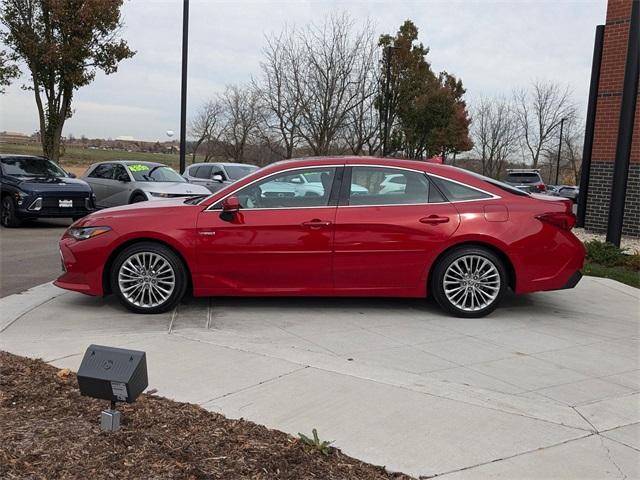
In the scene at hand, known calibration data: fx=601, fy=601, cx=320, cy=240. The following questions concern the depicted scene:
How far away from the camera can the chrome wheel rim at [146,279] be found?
5.78m

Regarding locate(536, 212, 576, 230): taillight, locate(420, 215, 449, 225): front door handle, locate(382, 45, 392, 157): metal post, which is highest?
locate(382, 45, 392, 157): metal post

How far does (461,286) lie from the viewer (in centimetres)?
587

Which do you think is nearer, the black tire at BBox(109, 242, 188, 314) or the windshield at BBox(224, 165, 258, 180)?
the black tire at BBox(109, 242, 188, 314)

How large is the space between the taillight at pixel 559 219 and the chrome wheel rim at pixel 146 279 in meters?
3.65

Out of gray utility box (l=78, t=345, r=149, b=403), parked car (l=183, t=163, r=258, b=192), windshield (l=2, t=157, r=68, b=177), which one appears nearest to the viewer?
gray utility box (l=78, t=345, r=149, b=403)

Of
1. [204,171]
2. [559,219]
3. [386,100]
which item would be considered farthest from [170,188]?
[386,100]

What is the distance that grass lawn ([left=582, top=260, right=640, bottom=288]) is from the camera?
8125mm

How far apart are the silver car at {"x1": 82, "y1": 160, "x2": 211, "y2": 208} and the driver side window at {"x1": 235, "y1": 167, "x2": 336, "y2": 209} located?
A: 8134mm

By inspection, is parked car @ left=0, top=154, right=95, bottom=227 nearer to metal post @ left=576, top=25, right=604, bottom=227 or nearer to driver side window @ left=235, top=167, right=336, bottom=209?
driver side window @ left=235, top=167, right=336, bottom=209

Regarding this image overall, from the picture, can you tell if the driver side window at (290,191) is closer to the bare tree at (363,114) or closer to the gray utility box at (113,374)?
the gray utility box at (113,374)

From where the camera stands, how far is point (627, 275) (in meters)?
8.40

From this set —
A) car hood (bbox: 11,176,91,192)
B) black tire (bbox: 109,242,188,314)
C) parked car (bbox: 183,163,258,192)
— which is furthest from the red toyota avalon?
parked car (bbox: 183,163,258,192)

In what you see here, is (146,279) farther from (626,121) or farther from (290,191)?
(626,121)

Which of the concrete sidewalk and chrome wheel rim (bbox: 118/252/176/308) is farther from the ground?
chrome wheel rim (bbox: 118/252/176/308)
